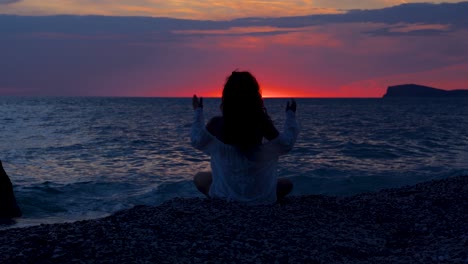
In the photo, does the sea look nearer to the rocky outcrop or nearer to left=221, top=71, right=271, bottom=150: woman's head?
the rocky outcrop

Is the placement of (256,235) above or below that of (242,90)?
below

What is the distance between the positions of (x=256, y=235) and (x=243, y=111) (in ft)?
4.70

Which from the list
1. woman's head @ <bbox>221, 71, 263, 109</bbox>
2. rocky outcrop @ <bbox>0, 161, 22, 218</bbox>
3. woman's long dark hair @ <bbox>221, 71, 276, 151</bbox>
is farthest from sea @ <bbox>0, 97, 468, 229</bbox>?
woman's head @ <bbox>221, 71, 263, 109</bbox>

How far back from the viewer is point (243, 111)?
611 cm

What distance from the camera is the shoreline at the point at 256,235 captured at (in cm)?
492

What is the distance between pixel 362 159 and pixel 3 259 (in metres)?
15.5

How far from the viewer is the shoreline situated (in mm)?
4922

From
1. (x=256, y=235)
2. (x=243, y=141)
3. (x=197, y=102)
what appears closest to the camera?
(x=256, y=235)

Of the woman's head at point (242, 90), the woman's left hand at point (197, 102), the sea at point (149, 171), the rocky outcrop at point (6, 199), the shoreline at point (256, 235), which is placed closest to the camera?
the shoreline at point (256, 235)

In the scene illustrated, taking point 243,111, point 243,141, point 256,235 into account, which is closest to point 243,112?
point 243,111

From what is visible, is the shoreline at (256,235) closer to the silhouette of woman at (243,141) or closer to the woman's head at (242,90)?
the silhouette of woman at (243,141)

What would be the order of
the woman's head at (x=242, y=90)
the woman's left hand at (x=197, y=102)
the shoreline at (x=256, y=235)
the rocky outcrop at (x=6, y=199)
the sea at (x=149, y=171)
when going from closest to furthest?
the shoreline at (x=256, y=235)
the woman's head at (x=242, y=90)
the woman's left hand at (x=197, y=102)
the rocky outcrop at (x=6, y=199)
the sea at (x=149, y=171)

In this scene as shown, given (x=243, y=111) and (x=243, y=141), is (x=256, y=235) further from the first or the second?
(x=243, y=111)

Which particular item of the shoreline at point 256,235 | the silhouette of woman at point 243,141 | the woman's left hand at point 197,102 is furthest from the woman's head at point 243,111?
the shoreline at point 256,235
